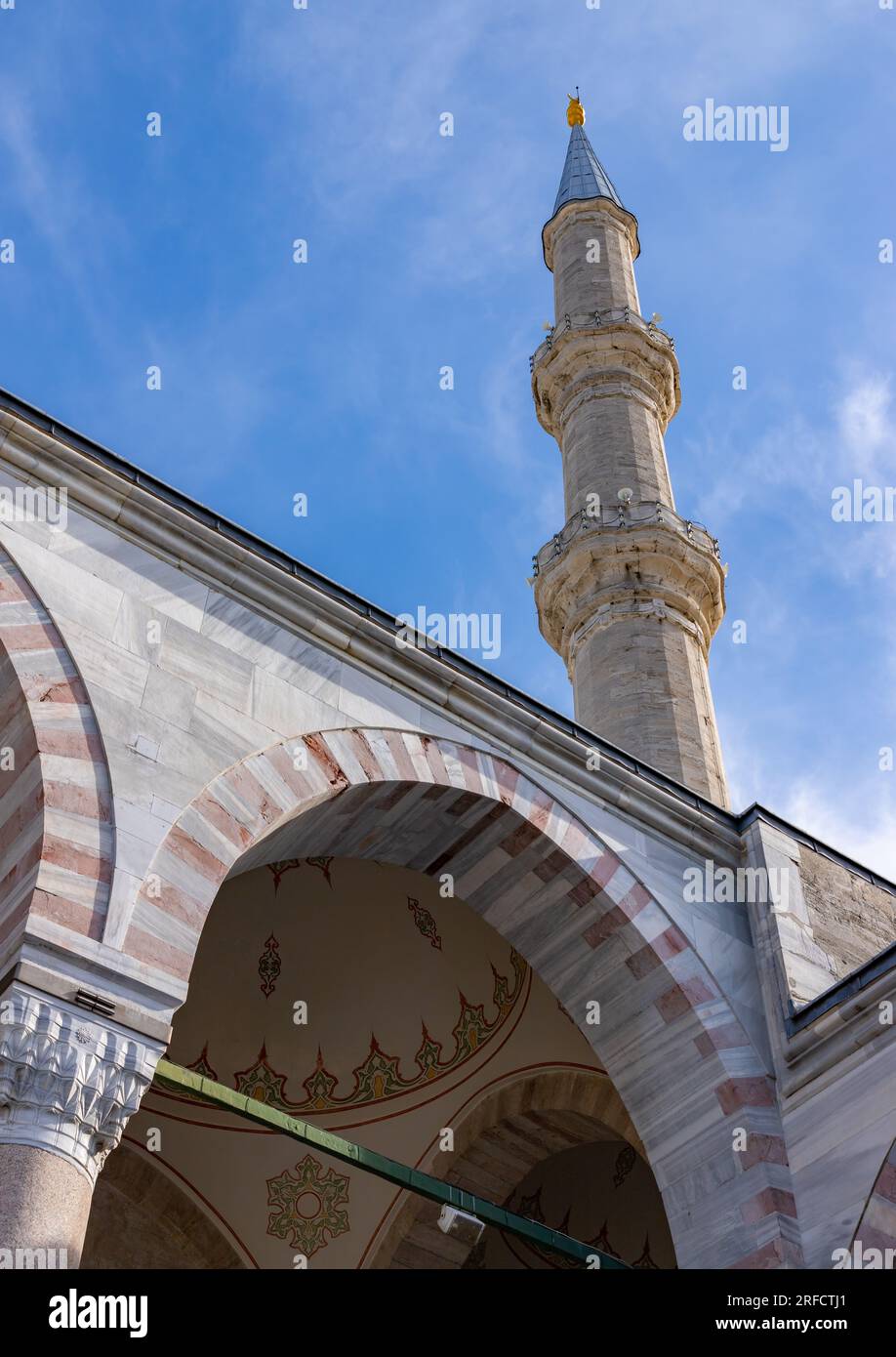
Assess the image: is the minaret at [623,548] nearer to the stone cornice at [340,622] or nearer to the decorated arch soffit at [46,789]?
the stone cornice at [340,622]

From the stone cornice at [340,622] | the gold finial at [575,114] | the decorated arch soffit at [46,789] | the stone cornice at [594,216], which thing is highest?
the gold finial at [575,114]

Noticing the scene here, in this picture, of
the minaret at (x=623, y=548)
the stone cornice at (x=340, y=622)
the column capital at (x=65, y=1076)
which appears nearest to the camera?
the column capital at (x=65, y=1076)

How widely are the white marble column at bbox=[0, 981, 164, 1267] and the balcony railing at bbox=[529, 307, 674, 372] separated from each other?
1268 cm

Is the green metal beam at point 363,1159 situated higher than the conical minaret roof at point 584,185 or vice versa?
the conical minaret roof at point 584,185

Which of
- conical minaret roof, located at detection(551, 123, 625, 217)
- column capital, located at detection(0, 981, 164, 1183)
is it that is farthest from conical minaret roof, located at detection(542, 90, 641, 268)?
column capital, located at detection(0, 981, 164, 1183)

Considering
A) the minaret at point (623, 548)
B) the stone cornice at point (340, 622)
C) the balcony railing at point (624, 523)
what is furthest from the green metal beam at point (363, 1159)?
the balcony railing at point (624, 523)

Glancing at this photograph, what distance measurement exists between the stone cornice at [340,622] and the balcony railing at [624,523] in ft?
22.5

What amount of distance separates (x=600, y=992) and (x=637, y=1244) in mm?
3015

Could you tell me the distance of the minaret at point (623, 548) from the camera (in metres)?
13.0

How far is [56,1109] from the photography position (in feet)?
15.1

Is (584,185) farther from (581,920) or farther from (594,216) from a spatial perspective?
(581,920)

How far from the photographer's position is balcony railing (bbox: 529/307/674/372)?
1630 centimetres
